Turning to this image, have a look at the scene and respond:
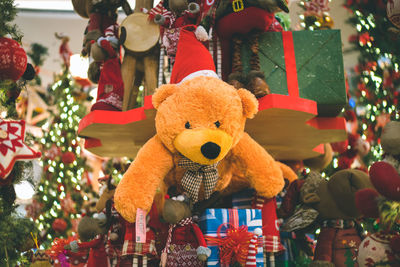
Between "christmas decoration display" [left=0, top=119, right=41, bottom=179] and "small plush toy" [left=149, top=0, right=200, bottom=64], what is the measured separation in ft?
3.12

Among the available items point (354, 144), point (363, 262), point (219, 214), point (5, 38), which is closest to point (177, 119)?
point (219, 214)

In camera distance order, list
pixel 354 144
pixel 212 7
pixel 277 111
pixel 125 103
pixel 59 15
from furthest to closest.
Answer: pixel 59 15, pixel 354 144, pixel 125 103, pixel 212 7, pixel 277 111

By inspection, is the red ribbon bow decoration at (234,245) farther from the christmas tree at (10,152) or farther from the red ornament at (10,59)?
the red ornament at (10,59)

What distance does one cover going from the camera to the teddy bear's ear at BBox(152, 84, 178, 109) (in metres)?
1.80

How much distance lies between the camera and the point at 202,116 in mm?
1712

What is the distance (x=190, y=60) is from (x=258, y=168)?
0.61 m

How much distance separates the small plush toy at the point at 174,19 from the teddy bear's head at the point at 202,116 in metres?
0.50

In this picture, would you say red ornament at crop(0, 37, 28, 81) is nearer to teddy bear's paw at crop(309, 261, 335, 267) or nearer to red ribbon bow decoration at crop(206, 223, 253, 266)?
red ribbon bow decoration at crop(206, 223, 253, 266)

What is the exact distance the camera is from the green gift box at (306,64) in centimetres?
213

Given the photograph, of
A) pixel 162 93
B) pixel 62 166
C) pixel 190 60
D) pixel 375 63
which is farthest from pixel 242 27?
pixel 62 166

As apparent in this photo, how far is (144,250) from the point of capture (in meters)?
1.81

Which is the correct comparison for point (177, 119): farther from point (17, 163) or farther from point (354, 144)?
point (354, 144)

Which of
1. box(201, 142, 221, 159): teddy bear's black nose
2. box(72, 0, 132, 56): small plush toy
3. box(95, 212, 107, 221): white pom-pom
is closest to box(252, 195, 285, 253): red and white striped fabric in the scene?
box(201, 142, 221, 159): teddy bear's black nose

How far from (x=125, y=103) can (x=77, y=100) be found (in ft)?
6.52
